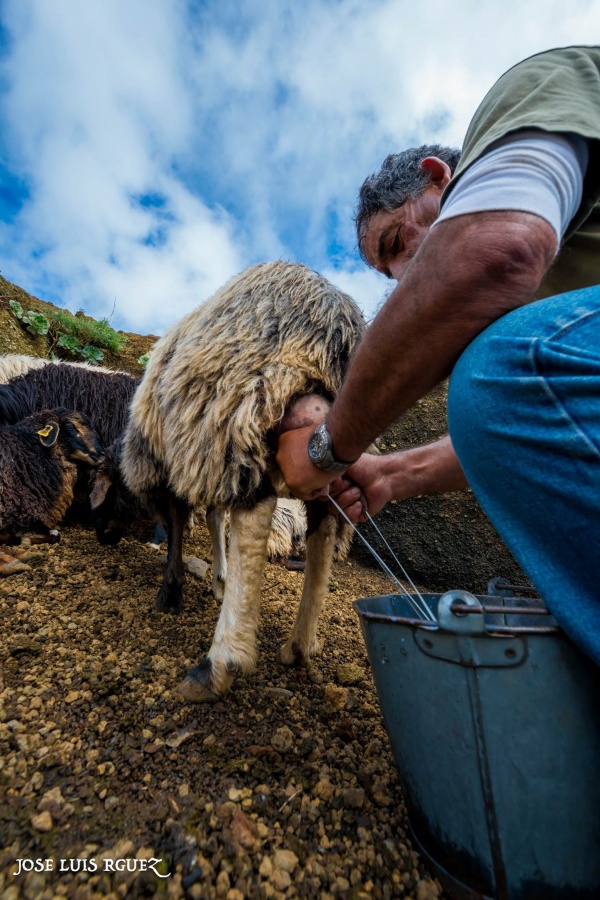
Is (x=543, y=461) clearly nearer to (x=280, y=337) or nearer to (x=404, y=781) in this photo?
(x=404, y=781)

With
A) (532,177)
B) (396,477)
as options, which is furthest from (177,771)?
(532,177)

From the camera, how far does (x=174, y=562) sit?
2.76 m

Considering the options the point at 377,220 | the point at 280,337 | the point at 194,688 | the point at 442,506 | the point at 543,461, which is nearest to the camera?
the point at 543,461

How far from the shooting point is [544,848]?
0.98 metres

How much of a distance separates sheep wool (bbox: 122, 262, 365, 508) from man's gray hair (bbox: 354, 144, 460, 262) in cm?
38

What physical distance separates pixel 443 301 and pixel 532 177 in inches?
11.3

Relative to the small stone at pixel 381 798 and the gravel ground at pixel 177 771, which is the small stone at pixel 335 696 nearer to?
the gravel ground at pixel 177 771

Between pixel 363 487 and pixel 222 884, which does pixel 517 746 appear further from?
pixel 363 487

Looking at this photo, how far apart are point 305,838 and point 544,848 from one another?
Answer: 60 centimetres

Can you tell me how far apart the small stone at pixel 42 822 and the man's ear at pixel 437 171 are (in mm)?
2584

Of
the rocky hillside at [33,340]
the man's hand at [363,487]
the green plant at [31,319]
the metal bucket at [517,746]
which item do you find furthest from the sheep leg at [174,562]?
the green plant at [31,319]

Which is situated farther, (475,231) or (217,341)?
(217,341)

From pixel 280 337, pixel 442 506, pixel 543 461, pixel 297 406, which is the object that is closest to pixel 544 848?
pixel 543 461

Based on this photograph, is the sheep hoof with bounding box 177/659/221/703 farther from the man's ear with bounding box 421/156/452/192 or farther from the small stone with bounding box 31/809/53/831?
the man's ear with bounding box 421/156/452/192
